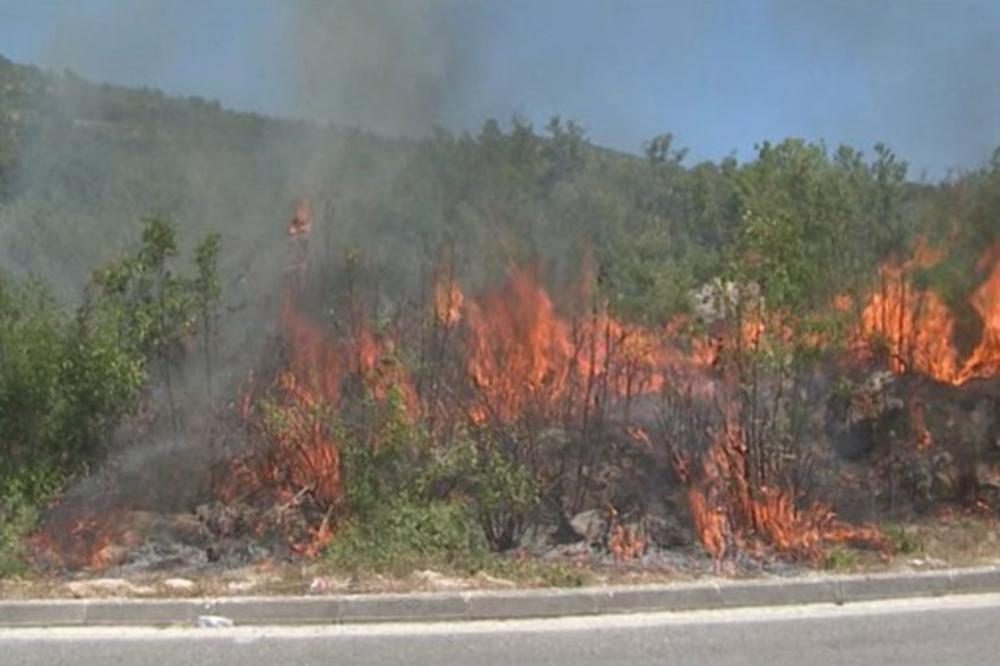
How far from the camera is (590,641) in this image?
626 cm

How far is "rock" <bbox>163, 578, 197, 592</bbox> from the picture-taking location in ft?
23.8

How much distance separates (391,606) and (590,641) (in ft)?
3.76

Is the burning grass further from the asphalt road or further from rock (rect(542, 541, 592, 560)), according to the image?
the asphalt road

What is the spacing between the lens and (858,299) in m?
10.3

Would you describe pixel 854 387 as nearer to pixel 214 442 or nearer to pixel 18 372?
pixel 214 442

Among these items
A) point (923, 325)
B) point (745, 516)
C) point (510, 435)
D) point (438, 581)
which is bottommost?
point (438, 581)

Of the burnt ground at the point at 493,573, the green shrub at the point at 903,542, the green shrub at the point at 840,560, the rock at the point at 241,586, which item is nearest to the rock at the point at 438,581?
the burnt ground at the point at 493,573

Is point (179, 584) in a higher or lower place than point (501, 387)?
lower

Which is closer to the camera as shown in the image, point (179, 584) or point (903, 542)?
point (179, 584)

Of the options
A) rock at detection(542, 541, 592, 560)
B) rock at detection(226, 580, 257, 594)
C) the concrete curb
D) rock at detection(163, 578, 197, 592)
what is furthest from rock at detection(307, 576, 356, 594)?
rock at detection(542, 541, 592, 560)

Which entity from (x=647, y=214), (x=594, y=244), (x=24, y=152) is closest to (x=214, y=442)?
(x=594, y=244)

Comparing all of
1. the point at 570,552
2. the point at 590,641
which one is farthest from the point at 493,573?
the point at 590,641

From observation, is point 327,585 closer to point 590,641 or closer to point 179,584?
point 179,584

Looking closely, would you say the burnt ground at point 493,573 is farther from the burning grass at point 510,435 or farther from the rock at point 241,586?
the burning grass at point 510,435
